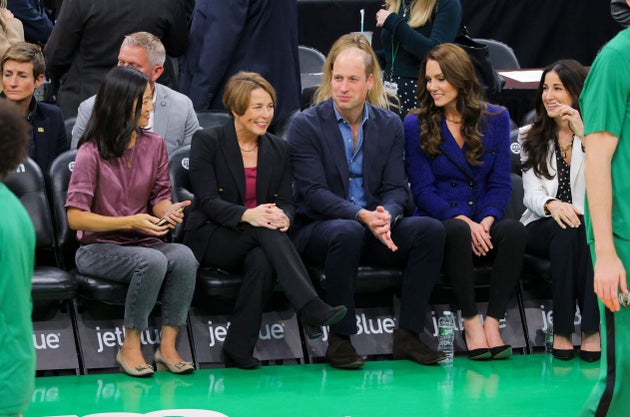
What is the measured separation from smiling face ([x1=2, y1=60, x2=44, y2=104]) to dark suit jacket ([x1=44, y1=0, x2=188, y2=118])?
0.87m

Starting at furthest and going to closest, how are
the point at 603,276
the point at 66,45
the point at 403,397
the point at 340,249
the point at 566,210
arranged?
the point at 66,45
the point at 566,210
the point at 340,249
the point at 403,397
the point at 603,276

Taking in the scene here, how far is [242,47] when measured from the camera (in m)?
8.09

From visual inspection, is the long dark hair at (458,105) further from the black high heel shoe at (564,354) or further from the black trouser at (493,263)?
the black high heel shoe at (564,354)

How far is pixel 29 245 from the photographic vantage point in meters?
3.50

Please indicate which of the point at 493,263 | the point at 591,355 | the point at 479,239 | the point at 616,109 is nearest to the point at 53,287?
the point at 479,239

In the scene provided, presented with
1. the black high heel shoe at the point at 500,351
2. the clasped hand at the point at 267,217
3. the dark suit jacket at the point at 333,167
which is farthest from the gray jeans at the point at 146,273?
the black high heel shoe at the point at 500,351

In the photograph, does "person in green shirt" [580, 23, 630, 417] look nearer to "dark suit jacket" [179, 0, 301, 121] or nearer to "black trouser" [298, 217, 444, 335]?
"black trouser" [298, 217, 444, 335]

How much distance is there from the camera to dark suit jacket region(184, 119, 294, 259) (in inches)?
259

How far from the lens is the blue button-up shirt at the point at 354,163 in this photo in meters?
6.90


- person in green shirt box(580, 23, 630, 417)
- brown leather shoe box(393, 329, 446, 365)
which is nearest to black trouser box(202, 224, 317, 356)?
brown leather shoe box(393, 329, 446, 365)

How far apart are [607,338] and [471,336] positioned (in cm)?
275

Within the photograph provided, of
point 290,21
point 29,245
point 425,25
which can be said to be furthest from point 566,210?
point 29,245

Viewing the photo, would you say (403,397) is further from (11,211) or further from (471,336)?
(11,211)

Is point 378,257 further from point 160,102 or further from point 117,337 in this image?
point 160,102
